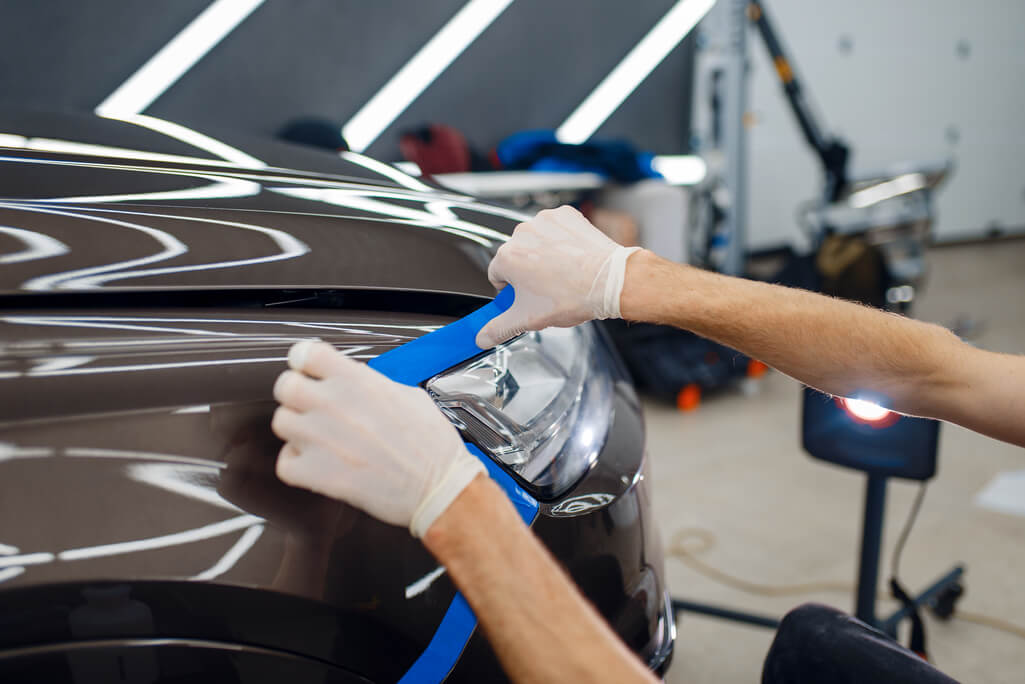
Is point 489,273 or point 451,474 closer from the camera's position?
point 451,474

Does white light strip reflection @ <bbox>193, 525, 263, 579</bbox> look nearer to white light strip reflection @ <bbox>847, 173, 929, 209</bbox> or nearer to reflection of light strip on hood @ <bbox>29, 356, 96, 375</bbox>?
reflection of light strip on hood @ <bbox>29, 356, 96, 375</bbox>

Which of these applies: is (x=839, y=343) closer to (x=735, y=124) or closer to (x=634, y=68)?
(x=735, y=124)

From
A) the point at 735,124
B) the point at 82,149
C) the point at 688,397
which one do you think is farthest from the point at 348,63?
the point at 82,149

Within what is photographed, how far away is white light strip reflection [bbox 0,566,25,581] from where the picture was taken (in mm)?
494

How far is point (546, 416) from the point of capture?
0.81 meters

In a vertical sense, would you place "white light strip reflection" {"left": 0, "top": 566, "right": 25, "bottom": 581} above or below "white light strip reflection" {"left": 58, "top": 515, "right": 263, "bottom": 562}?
below

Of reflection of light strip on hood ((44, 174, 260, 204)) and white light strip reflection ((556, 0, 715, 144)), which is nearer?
reflection of light strip on hood ((44, 174, 260, 204))

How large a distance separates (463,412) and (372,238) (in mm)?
206

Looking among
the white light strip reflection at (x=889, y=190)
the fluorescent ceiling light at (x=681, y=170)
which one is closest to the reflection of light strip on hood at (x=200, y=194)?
the fluorescent ceiling light at (x=681, y=170)

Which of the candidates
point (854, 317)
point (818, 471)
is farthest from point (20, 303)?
point (818, 471)

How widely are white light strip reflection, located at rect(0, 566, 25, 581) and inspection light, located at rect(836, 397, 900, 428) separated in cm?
124

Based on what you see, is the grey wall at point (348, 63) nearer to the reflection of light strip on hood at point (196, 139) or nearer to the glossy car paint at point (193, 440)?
the reflection of light strip on hood at point (196, 139)

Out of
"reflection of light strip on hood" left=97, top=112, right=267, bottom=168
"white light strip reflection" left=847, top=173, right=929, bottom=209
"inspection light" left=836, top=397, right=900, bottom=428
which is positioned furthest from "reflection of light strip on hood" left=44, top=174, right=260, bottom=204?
"white light strip reflection" left=847, top=173, right=929, bottom=209

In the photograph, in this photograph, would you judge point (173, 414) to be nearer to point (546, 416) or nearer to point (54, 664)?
point (54, 664)
